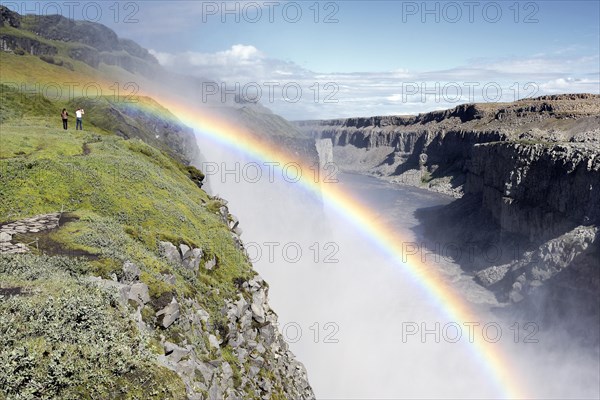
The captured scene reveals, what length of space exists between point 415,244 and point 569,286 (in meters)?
58.4

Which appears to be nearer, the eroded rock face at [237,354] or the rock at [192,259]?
the eroded rock face at [237,354]

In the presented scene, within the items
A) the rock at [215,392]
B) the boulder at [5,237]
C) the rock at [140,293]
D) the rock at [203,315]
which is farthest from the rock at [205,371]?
the boulder at [5,237]

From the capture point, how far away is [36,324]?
32.4 feet

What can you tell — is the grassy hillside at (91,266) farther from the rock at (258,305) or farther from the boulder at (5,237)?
the rock at (258,305)

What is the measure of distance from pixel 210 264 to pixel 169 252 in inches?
143

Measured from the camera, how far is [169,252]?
21.8m

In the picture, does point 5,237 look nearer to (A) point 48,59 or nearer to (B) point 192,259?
(B) point 192,259

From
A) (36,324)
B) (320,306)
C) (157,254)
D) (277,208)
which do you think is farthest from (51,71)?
(36,324)

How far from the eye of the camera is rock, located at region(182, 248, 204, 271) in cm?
2259

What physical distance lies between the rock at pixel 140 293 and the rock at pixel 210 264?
370 inches

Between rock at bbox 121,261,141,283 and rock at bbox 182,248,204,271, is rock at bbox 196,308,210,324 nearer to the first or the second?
rock at bbox 121,261,141,283

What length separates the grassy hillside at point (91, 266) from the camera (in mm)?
9180

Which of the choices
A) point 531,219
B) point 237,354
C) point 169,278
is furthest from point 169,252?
point 531,219

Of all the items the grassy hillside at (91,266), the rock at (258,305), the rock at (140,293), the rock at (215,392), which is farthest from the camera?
the rock at (258,305)
